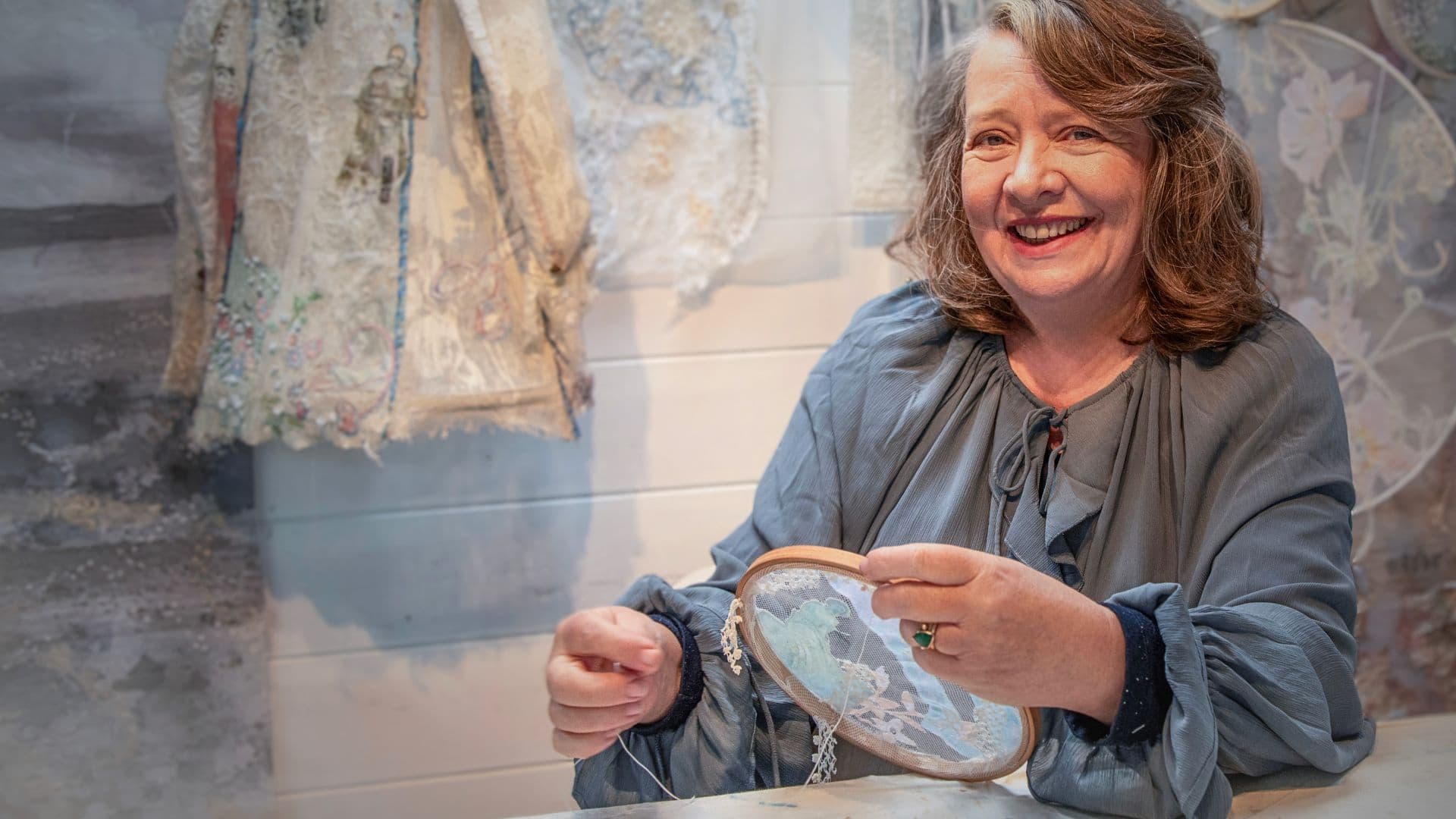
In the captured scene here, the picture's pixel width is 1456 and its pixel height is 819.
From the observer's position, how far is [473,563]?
185 centimetres

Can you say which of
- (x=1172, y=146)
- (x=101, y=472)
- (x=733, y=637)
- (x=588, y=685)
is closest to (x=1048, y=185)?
(x=1172, y=146)

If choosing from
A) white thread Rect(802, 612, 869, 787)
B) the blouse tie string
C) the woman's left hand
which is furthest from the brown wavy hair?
white thread Rect(802, 612, 869, 787)

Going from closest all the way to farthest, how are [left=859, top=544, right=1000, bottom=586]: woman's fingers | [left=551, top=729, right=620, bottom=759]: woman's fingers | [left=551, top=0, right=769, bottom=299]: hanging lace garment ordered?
1. [left=859, top=544, right=1000, bottom=586]: woman's fingers
2. [left=551, top=729, right=620, bottom=759]: woman's fingers
3. [left=551, top=0, right=769, bottom=299]: hanging lace garment

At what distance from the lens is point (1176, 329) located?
115cm

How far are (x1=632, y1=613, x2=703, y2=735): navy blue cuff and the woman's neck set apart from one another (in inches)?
17.4

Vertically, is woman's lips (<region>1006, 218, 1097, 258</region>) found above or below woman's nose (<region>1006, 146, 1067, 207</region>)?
below

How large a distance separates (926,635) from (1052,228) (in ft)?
1.52

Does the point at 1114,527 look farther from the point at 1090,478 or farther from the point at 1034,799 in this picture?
the point at 1034,799

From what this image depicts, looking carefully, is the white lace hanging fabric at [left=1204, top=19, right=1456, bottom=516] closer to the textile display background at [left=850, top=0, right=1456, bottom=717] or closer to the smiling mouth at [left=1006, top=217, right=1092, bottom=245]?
the textile display background at [left=850, top=0, right=1456, bottom=717]

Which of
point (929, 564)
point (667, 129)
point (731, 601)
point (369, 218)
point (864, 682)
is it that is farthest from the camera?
point (667, 129)

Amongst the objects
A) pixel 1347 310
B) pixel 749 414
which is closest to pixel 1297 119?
pixel 1347 310

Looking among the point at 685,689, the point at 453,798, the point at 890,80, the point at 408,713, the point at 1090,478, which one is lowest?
the point at 453,798

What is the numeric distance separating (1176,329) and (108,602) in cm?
144

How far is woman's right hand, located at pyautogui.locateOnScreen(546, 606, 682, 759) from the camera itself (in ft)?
3.48
